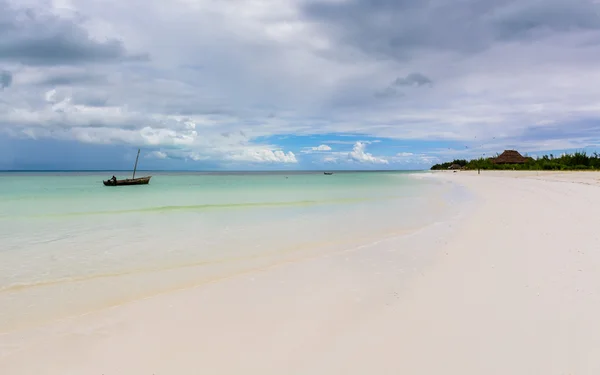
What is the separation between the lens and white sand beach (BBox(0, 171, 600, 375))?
135 inches

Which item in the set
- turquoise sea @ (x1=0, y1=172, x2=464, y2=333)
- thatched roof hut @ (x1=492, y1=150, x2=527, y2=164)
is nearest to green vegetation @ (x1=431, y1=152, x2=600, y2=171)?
thatched roof hut @ (x1=492, y1=150, x2=527, y2=164)

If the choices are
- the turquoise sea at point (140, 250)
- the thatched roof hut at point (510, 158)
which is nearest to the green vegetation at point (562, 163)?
the thatched roof hut at point (510, 158)

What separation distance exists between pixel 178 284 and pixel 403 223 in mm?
9161

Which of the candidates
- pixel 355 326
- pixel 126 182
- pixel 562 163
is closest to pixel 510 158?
pixel 562 163

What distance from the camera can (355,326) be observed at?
13.8ft

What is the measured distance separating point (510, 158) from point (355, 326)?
341 ft

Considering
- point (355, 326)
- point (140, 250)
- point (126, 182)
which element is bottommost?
point (126, 182)

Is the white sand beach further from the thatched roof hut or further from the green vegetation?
the thatched roof hut

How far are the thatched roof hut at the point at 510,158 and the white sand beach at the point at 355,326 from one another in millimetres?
97993

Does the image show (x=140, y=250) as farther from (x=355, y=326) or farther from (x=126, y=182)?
(x=126, y=182)

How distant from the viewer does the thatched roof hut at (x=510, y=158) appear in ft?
298

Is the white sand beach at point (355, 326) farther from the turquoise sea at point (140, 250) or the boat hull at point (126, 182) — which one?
the boat hull at point (126, 182)

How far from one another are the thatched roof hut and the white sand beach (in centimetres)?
9799

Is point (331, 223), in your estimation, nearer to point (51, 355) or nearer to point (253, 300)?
point (253, 300)
